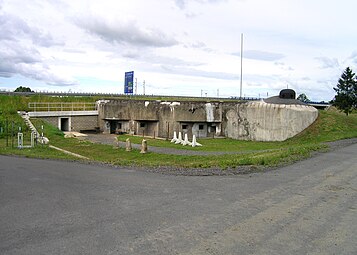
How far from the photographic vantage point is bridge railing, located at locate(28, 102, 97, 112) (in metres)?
31.9

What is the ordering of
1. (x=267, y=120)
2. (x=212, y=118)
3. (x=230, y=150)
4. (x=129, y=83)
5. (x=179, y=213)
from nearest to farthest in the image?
(x=179, y=213)
(x=230, y=150)
(x=267, y=120)
(x=212, y=118)
(x=129, y=83)

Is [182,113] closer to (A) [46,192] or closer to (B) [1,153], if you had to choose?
(B) [1,153]

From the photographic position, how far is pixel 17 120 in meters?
26.7

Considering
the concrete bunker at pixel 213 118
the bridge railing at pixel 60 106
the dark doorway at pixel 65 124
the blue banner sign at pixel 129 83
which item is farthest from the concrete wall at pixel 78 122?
the blue banner sign at pixel 129 83

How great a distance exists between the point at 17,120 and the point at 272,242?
25753 mm

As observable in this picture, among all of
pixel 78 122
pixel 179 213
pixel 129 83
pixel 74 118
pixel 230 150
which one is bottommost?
pixel 230 150

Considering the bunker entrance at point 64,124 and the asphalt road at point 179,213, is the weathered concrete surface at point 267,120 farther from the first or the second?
the asphalt road at point 179,213

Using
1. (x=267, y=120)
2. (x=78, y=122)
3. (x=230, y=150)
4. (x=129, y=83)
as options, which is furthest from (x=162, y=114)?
(x=129, y=83)

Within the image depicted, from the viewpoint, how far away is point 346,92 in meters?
37.5

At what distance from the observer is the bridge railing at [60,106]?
31.9 meters

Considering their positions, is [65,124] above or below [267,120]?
below

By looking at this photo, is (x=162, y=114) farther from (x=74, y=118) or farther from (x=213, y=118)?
(x=74, y=118)

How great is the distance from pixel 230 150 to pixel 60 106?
2014cm

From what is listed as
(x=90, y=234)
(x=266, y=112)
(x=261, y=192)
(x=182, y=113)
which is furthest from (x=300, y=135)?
(x=90, y=234)
